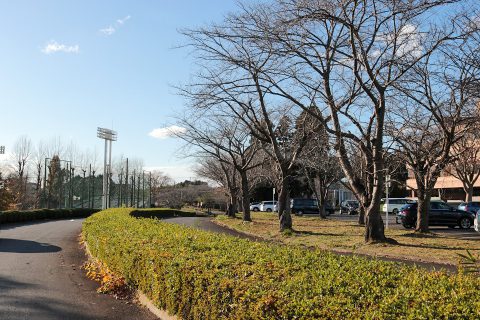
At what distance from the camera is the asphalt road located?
701 centimetres

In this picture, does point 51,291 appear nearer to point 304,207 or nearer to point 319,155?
point 319,155

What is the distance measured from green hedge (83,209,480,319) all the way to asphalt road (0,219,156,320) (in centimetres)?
69

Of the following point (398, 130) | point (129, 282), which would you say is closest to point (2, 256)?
point (129, 282)

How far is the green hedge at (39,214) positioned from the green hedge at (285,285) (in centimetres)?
2474

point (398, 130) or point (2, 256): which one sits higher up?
point (398, 130)

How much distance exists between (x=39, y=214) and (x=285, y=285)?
34411mm

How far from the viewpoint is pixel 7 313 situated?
22.5ft

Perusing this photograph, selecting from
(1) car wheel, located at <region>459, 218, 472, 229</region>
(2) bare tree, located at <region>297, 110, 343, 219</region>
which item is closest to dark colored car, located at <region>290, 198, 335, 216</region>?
(2) bare tree, located at <region>297, 110, 343, 219</region>

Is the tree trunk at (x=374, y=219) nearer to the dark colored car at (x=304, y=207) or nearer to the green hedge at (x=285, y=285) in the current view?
the green hedge at (x=285, y=285)

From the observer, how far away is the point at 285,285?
4.18m

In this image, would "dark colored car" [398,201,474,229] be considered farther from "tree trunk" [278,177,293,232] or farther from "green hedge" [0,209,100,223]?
"green hedge" [0,209,100,223]

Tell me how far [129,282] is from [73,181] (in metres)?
47.4

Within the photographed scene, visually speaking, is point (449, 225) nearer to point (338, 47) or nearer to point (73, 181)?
point (338, 47)

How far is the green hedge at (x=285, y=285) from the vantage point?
3396 mm
